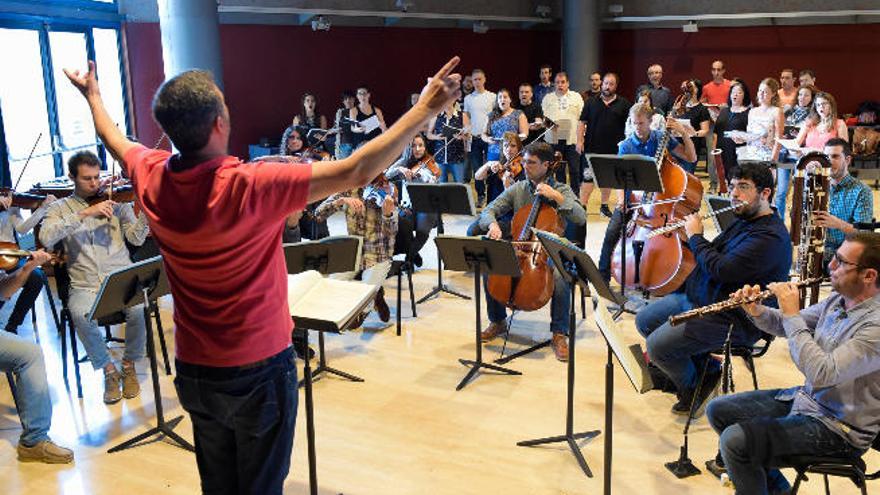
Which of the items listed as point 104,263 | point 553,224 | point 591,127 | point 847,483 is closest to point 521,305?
point 553,224

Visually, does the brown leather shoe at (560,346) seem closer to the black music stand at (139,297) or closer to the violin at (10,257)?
the black music stand at (139,297)

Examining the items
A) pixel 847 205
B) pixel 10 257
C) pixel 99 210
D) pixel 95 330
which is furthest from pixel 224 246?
pixel 847 205

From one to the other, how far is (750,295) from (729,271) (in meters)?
0.85

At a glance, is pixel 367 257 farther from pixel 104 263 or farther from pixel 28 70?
pixel 28 70

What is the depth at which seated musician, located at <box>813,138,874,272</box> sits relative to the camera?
5598mm

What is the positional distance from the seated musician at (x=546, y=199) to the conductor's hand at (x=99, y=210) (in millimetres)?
2439

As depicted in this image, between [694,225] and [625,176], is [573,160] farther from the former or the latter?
[694,225]

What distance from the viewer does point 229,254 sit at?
2088mm

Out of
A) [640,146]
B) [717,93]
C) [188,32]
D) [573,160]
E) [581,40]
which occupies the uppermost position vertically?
[581,40]

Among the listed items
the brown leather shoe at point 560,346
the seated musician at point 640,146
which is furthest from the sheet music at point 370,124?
the brown leather shoe at point 560,346

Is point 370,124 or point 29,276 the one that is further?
point 370,124

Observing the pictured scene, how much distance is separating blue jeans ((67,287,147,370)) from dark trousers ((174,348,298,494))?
9.87 ft

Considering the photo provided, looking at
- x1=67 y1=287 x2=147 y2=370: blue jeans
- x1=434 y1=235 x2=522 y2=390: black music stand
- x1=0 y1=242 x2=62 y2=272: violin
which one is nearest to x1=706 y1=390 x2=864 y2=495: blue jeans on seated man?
x1=434 y1=235 x2=522 y2=390: black music stand

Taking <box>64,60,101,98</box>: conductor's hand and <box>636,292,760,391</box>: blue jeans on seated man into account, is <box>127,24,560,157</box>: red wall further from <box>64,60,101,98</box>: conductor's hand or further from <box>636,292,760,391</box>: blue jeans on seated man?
<box>64,60,101,98</box>: conductor's hand
